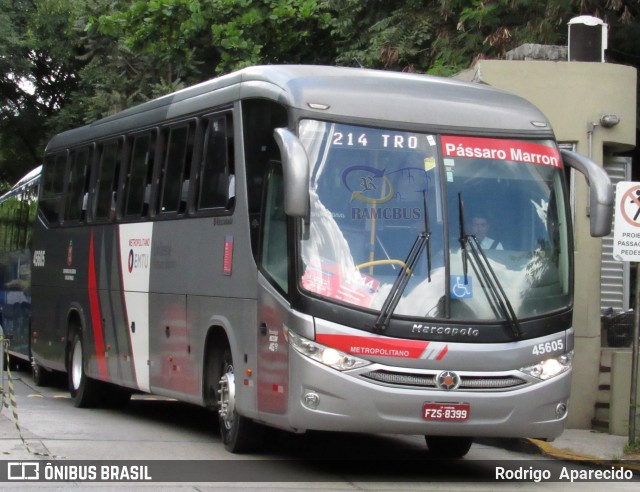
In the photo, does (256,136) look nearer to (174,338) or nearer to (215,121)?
(215,121)

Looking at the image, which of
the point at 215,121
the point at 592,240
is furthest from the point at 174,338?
the point at 592,240

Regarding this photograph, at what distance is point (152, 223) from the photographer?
49.0 feet

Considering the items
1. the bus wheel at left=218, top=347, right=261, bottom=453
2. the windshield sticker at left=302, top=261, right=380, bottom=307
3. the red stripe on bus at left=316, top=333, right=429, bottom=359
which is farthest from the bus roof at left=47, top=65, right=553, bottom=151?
the bus wheel at left=218, top=347, right=261, bottom=453

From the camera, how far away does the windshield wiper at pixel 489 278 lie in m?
10.8

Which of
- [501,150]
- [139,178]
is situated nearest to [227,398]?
[501,150]

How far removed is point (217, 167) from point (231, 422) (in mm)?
2502

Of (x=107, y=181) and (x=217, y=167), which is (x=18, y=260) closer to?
(x=107, y=181)

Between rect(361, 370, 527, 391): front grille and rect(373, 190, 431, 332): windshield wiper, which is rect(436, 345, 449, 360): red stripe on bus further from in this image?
rect(373, 190, 431, 332): windshield wiper

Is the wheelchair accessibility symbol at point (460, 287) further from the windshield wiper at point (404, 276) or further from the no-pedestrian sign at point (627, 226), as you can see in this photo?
the no-pedestrian sign at point (627, 226)

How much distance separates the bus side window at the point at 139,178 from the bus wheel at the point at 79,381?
2.77 meters

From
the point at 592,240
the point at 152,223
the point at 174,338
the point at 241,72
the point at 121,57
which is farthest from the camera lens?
the point at 121,57

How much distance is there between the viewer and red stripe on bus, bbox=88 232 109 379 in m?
16.7

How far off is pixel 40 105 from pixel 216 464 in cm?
3372

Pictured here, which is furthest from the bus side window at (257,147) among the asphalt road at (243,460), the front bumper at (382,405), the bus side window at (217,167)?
the asphalt road at (243,460)
